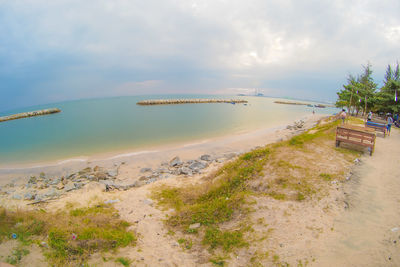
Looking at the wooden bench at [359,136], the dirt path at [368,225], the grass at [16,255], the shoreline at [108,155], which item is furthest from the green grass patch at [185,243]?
the shoreline at [108,155]

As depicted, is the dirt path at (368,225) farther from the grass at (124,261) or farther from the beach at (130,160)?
the beach at (130,160)

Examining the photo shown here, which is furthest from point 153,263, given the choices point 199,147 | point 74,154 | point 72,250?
point 74,154

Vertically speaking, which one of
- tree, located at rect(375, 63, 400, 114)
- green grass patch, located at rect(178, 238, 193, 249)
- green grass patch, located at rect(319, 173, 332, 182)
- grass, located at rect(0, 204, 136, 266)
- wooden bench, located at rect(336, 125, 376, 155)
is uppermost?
tree, located at rect(375, 63, 400, 114)

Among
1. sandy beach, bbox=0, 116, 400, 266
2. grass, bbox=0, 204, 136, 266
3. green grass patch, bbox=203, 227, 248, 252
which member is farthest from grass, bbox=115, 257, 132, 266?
green grass patch, bbox=203, 227, 248, 252

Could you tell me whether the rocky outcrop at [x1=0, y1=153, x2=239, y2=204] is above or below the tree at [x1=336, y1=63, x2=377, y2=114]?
below

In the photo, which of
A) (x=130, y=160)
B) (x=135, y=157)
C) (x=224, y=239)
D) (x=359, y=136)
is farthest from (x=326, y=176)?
(x=135, y=157)

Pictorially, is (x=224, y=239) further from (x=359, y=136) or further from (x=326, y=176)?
(x=359, y=136)

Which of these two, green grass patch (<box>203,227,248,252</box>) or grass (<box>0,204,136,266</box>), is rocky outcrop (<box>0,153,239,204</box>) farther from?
green grass patch (<box>203,227,248,252</box>)
